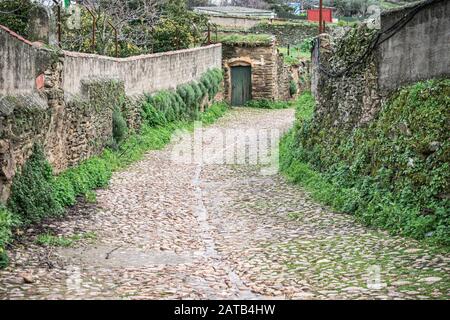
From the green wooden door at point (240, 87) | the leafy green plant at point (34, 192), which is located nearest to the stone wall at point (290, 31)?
the green wooden door at point (240, 87)

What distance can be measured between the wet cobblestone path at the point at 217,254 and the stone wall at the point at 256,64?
19029mm

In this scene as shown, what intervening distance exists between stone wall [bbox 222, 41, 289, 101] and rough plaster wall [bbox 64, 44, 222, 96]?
0.96 m

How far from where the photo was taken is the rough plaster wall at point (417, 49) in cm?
949

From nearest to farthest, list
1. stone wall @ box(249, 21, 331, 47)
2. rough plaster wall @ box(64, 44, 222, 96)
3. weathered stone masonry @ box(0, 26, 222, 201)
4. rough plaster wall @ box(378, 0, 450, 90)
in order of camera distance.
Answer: weathered stone masonry @ box(0, 26, 222, 201), rough plaster wall @ box(378, 0, 450, 90), rough plaster wall @ box(64, 44, 222, 96), stone wall @ box(249, 21, 331, 47)

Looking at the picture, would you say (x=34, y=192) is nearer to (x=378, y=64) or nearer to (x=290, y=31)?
(x=378, y=64)

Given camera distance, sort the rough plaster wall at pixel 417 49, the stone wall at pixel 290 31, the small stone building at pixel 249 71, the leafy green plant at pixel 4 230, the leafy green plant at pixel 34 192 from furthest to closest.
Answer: the stone wall at pixel 290 31 < the small stone building at pixel 249 71 < the rough plaster wall at pixel 417 49 < the leafy green plant at pixel 34 192 < the leafy green plant at pixel 4 230

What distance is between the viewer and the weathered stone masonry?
30.7 ft

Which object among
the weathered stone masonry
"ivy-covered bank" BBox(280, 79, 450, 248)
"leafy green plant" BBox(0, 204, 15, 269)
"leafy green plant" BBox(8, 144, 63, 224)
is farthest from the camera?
the weathered stone masonry

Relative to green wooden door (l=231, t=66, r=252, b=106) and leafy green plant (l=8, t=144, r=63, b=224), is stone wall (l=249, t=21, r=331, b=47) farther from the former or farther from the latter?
leafy green plant (l=8, t=144, r=63, b=224)

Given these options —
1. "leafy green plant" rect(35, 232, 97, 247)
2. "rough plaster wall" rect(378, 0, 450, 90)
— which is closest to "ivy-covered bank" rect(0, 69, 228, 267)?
"leafy green plant" rect(35, 232, 97, 247)

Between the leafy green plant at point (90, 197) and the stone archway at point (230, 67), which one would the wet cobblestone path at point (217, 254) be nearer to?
the leafy green plant at point (90, 197)

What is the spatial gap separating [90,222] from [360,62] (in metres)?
5.77
